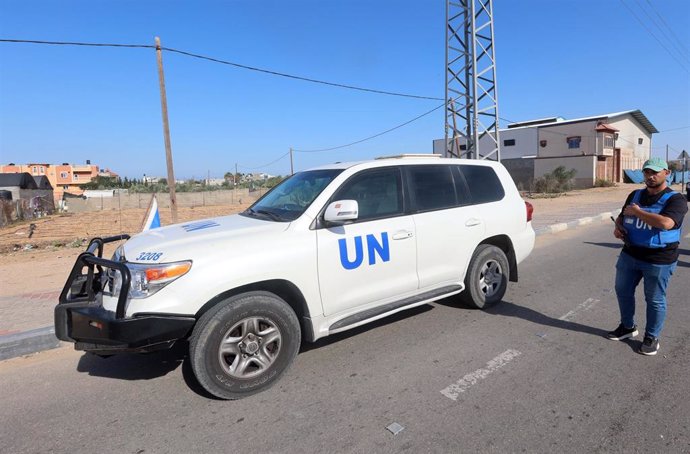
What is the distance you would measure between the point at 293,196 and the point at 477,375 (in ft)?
7.50

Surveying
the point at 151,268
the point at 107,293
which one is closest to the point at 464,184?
the point at 151,268

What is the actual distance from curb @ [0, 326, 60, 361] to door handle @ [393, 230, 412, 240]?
142 inches

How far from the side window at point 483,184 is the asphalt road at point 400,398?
1411mm

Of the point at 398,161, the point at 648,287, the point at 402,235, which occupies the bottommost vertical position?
the point at 648,287

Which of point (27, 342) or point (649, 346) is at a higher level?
point (27, 342)

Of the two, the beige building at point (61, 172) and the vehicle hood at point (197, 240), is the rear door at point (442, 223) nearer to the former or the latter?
the vehicle hood at point (197, 240)

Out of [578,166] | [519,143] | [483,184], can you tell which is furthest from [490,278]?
[519,143]

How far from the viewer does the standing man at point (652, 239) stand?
3.42 metres

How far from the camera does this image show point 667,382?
3189mm

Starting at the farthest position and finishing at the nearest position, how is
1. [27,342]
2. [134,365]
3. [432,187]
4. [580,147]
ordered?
[580,147]
[432,187]
[27,342]
[134,365]

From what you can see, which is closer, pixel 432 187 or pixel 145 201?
pixel 432 187

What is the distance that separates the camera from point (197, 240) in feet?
10.5

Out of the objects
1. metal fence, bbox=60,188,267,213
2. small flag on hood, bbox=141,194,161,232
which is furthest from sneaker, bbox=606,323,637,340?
metal fence, bbox=60,188,267,213

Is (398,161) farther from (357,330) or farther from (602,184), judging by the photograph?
(602,184)
